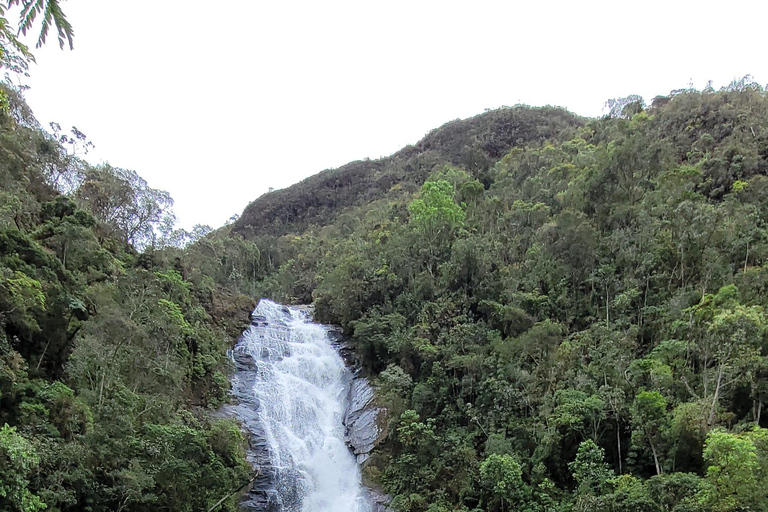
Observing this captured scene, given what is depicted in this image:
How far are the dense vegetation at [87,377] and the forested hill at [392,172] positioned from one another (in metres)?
37.5

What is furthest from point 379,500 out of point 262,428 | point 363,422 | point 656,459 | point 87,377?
point 87,377

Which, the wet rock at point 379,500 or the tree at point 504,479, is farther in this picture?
the wet rock at point 379,500

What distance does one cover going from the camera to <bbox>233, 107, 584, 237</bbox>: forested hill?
57.0 m

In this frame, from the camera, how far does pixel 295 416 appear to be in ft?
67.5

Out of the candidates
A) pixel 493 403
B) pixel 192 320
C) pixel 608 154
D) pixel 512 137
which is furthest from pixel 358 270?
pixel 512 137

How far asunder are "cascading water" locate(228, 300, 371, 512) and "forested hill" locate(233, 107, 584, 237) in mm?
29913

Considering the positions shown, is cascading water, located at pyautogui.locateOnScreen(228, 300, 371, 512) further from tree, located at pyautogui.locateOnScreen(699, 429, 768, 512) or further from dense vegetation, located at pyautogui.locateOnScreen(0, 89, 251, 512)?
tree, located at pyautogui.locateOnScreen(699, 429, 768, 512)

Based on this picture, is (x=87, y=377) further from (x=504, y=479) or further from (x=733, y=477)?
(x=733, y=477)

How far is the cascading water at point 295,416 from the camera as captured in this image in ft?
55.4

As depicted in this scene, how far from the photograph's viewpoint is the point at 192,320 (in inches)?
830

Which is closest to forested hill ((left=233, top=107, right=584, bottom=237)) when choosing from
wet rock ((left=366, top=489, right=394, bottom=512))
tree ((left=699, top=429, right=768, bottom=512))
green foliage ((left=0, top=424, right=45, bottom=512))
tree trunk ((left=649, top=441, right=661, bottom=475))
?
wet rock ((left=366, top=489, right=394, bottom=512))

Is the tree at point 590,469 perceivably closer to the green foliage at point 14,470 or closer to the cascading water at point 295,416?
the cascading water at point 295,416

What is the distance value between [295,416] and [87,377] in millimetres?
10037

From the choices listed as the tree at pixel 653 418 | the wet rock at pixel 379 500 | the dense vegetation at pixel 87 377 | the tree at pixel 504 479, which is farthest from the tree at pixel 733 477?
the dense vegetation at pixel 87 377
